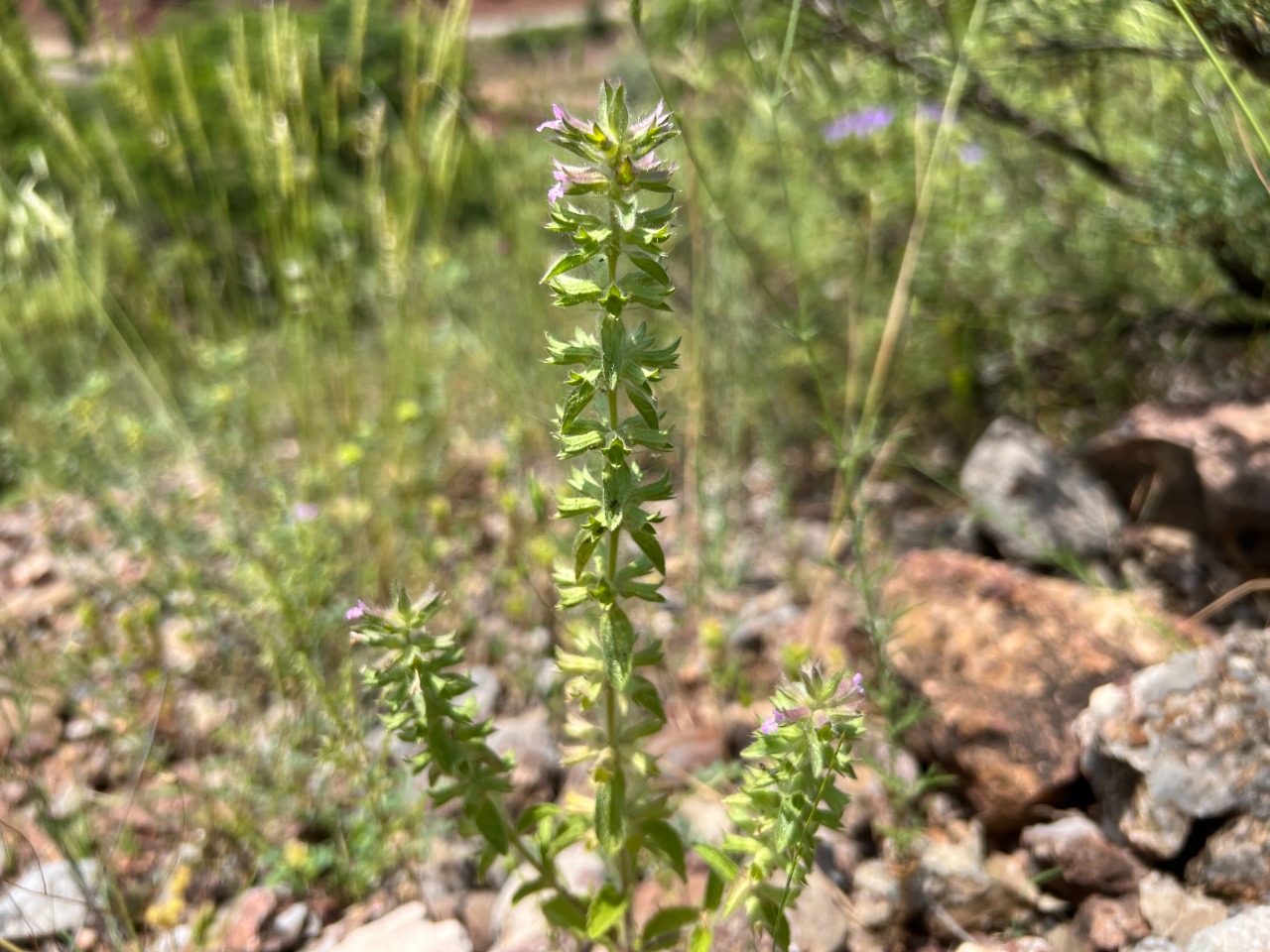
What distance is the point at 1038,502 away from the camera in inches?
85.9

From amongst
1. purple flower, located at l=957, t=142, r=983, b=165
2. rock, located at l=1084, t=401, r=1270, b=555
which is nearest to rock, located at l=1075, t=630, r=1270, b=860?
rock, located at l=1084, t=401, r=1270, b=555

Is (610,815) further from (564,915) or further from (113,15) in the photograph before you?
(113,15)

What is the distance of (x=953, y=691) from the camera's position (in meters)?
1.74

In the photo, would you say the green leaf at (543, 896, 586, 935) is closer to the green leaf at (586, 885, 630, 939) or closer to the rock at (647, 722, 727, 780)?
the green leaf at (586, 885, 630, 939)

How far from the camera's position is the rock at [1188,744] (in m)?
1.38

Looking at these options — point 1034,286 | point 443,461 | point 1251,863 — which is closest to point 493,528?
point 443,461

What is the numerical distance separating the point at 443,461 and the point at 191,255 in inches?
38.6

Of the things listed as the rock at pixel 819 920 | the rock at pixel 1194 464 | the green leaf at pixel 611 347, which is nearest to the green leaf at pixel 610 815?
the rock at pixel 819 920

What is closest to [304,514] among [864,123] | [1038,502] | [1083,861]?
[1083,861]

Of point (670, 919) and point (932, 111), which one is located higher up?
point (932, 111)

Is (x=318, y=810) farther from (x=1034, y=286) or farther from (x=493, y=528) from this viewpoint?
(x=1034, y=286)

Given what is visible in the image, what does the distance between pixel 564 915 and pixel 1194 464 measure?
1.66 meters

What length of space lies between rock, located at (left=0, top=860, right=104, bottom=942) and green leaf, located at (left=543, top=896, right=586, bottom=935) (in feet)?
2.89

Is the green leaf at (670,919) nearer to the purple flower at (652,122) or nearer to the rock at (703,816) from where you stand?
the rock at (703,816)
